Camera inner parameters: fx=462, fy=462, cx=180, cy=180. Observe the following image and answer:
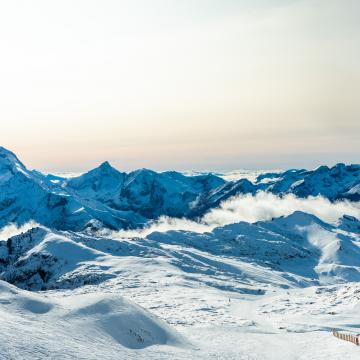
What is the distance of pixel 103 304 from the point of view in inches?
1919

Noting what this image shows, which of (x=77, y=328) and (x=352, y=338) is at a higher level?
(x=77, y=328)

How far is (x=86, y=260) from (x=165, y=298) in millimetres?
85135

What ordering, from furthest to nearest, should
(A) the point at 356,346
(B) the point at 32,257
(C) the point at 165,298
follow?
(B) the point at 32,257 → (C) the point at 165,298 → (A) the point at 356,346

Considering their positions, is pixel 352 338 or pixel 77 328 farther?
pixel 352 338

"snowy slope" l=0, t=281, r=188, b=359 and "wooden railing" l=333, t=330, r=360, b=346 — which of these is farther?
"wooden railing" l=333, t=330, r=360, b=346

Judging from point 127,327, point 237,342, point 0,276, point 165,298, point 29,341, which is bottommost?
point 0,276

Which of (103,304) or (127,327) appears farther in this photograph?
(103,304)

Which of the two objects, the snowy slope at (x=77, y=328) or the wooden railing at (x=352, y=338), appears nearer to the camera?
the snowy slope at (x=77, y=328)

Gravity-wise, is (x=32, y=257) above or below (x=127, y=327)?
below

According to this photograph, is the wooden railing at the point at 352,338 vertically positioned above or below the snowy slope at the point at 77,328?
below

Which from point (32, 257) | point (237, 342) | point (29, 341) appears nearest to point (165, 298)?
point (237, 342)

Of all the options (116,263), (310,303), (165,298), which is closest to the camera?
(310,303)

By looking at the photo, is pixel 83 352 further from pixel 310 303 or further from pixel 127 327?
pixel 310 303

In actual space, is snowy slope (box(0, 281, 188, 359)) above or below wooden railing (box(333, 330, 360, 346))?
above
